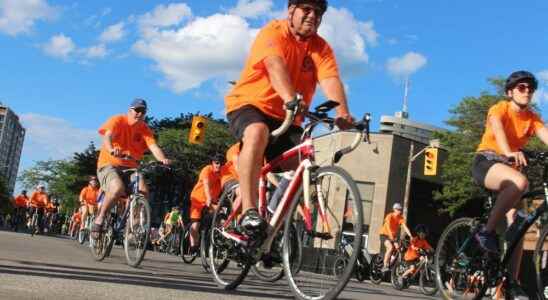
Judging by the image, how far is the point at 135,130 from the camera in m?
8.83

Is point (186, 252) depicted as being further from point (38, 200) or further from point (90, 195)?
point (38, 200)

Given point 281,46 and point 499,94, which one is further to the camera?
point 499,94

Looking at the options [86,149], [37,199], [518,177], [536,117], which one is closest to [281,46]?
[518,177]

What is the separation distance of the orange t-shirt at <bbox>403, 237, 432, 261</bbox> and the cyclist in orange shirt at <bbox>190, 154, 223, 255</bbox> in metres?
6.30

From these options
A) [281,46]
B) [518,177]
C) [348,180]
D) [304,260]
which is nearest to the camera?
[348,180]

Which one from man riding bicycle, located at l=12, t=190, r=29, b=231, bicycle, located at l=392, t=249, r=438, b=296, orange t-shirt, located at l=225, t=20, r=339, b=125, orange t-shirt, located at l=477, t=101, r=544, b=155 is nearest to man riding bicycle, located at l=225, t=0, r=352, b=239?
orange t-shirt, located at l=225, t=20, r=339, b=125

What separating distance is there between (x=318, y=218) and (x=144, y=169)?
5.01 metres

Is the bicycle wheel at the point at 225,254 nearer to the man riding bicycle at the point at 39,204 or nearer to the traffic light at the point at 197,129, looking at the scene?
the traffic light at the point at 197,129

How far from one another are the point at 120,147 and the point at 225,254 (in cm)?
382

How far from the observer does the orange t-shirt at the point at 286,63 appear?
15.3ft

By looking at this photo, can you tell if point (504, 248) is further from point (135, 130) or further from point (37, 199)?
point (37, 199)

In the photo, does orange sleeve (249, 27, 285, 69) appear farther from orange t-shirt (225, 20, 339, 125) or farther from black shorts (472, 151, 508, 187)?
black shorts (472, 151, 508, 187)

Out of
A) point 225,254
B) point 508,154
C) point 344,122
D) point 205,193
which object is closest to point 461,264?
point 508,154

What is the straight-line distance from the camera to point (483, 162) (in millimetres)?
5680
